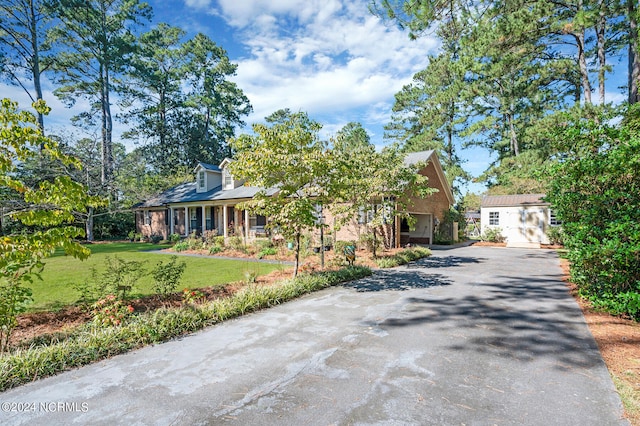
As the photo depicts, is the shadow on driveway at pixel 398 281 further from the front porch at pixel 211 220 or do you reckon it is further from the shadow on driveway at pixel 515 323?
the front porch at pixel 211 220

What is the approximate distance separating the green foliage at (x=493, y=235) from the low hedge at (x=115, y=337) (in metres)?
21.5

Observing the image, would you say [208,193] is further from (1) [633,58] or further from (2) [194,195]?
(1) [633,58]

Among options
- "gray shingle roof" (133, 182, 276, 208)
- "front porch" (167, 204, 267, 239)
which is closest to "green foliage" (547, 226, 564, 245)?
"gray shingle roof" (133, 182, 276, 208)

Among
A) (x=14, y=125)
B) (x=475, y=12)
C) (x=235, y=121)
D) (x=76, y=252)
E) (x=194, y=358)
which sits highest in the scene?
(x=235, y=121)

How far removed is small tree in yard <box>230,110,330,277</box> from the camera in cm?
829

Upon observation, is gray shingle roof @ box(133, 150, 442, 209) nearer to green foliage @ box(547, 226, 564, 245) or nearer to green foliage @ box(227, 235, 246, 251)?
green foliage @ box(227, 235, 246, 251)

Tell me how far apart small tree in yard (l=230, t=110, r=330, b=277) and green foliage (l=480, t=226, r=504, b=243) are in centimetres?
1956

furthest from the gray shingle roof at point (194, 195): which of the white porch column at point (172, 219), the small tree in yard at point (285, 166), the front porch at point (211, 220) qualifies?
the small tree in yard at point (285, 166)

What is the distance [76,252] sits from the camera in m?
4.09

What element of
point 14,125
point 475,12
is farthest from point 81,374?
point 475,12

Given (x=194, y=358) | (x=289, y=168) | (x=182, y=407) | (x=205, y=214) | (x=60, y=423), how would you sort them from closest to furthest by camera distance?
(x=60, y=423) → (x=182, y=407) → (x=194, y=358) → (x=289, y=168) → (x=205, y=214)

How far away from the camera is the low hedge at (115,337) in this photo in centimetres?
386

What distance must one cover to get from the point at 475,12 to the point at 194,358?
1196 cm

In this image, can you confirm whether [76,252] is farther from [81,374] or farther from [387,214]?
[387,214]
